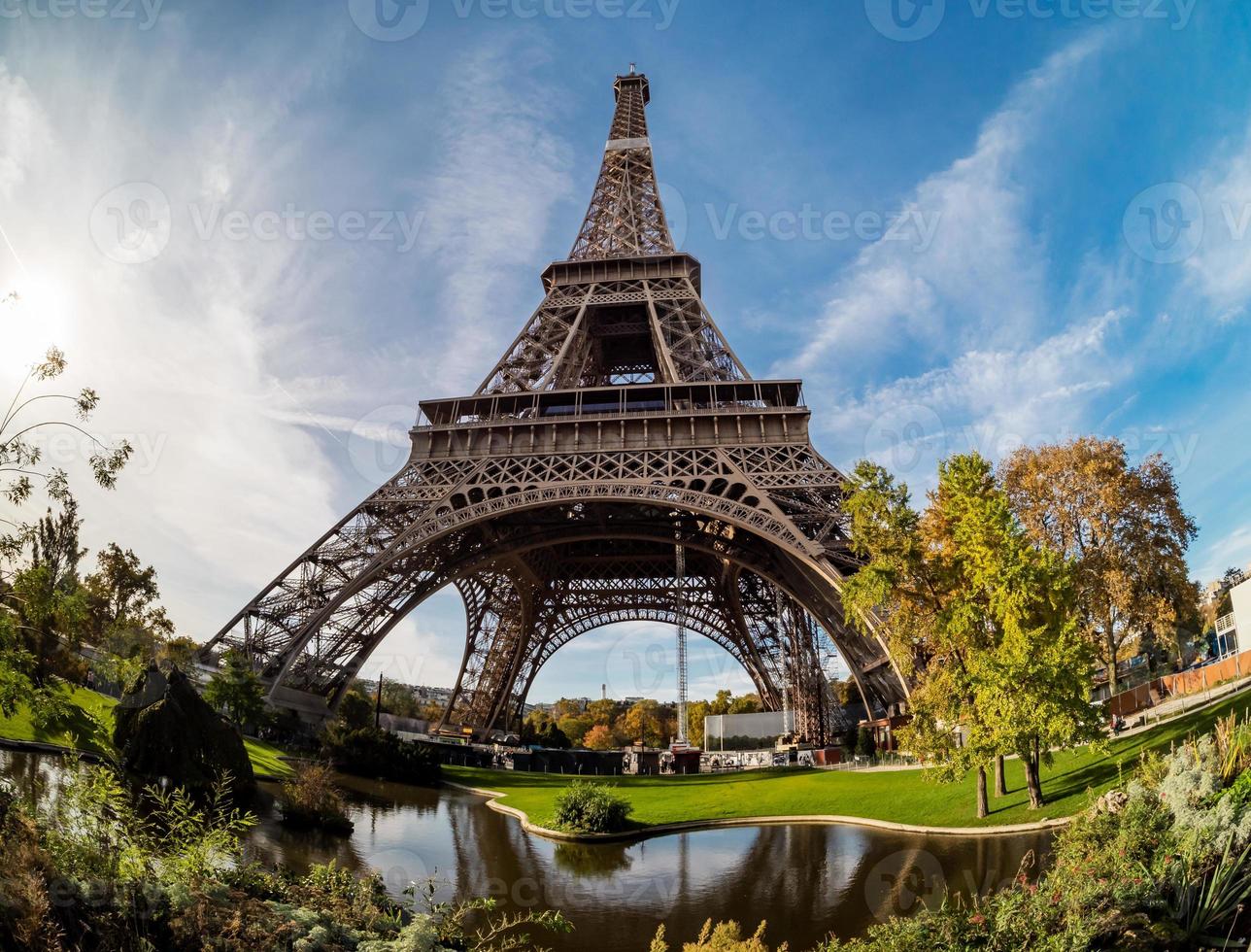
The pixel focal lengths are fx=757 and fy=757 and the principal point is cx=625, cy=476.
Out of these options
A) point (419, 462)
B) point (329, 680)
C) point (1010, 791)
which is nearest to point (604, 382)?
point (419, 462)

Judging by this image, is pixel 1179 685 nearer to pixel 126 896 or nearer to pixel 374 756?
pixel 374 756

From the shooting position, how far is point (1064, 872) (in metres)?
9.89

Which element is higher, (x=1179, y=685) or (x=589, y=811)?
(x=1179, y=685)

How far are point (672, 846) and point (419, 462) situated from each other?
74.9ft

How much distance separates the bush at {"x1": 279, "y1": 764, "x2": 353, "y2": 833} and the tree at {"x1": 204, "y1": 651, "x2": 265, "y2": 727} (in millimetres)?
10702

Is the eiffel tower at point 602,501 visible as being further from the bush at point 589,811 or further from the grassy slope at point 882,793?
the bush at point 589,811

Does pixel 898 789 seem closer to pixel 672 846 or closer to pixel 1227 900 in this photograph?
pixel 672 846

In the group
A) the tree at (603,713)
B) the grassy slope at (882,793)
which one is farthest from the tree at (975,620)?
the tree at (603,713)

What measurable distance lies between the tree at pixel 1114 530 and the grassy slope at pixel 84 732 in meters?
29.3

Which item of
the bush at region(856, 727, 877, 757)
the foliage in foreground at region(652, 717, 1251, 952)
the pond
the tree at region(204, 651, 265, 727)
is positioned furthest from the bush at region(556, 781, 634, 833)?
the bush at region(856, 727, 877, 757)

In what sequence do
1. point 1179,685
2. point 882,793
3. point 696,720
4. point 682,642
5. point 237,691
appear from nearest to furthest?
point 882,793 → point 1179,685 → point 237,691 → point 682,642 → point 696,720

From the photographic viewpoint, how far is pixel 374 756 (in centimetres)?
2991

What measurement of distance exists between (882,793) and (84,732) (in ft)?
70.4

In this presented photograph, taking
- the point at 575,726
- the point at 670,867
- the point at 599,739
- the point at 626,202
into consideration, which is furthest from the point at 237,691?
the point at 575,726
